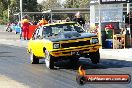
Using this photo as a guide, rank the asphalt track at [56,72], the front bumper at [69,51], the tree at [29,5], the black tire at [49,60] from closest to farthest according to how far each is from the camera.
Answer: the asphalt track at [56,72], the front bumper at [69,51], the black tire at [49,60], the tree at [29,5]

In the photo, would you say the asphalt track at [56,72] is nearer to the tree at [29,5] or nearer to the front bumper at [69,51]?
the front bumper at [69,51]

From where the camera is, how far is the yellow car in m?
13.8

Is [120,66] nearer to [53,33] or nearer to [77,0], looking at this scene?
[53,33]

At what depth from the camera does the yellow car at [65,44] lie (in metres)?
13.8

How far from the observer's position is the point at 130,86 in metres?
9.77

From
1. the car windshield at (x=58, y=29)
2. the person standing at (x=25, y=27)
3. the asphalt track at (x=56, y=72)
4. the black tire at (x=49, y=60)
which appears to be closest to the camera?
the asphalt track at (x=56, y=72)

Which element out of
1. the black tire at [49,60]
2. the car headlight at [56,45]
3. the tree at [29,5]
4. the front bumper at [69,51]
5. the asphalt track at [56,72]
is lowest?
the asphalt track at [56,72]

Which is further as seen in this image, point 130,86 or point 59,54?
point 59,54

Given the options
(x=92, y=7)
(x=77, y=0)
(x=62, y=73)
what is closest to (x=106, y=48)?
(x=92, y=7)

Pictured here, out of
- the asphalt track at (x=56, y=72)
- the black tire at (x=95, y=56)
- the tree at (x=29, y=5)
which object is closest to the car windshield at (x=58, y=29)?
the black tire at (x=95, y=56)

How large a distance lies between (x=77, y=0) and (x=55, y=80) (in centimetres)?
10326

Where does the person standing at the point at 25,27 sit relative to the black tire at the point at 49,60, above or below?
above

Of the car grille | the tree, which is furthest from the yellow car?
the tree

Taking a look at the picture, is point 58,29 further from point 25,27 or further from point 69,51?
point 25,27
